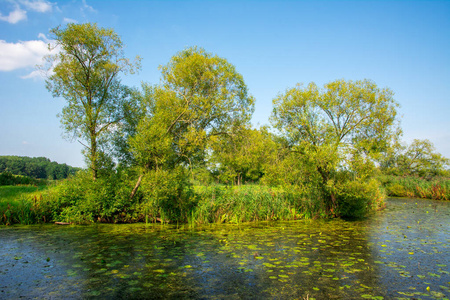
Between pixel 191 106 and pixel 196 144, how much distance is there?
2.75 m

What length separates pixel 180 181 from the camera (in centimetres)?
1498

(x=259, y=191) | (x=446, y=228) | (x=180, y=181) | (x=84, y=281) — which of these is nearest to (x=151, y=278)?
(x=84, y=281)

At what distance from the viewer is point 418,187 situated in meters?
31.7

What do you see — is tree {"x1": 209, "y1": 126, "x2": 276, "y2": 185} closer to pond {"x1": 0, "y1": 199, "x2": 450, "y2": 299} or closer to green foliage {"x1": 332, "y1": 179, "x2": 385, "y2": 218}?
green foliage {"x1": 332, "y1": 179, "x2": 385, "y2": 218}

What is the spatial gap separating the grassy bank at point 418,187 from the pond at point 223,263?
19.7 meters

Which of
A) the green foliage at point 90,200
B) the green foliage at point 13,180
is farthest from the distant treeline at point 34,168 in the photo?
the green foliage at point 90,200

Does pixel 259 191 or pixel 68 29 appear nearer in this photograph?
pixel 68 29

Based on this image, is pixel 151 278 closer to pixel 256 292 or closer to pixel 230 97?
pixel 256 292

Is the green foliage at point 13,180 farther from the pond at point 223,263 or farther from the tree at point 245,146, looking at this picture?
the tree at point 245,146

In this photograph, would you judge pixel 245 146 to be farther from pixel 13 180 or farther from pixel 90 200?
pixel 13 180

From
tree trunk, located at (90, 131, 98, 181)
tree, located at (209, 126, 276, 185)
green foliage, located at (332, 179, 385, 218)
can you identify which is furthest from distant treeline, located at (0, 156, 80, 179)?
green foliage, located at (332, 179, 385, 218)

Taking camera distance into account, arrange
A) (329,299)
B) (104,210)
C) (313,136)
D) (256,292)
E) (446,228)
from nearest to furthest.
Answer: (329,299) < (256,292) < (446,228) < (104,210) < (313,136)

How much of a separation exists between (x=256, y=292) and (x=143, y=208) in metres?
10.2

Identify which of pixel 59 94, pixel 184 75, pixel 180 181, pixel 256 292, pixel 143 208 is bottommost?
pixel 256 292
